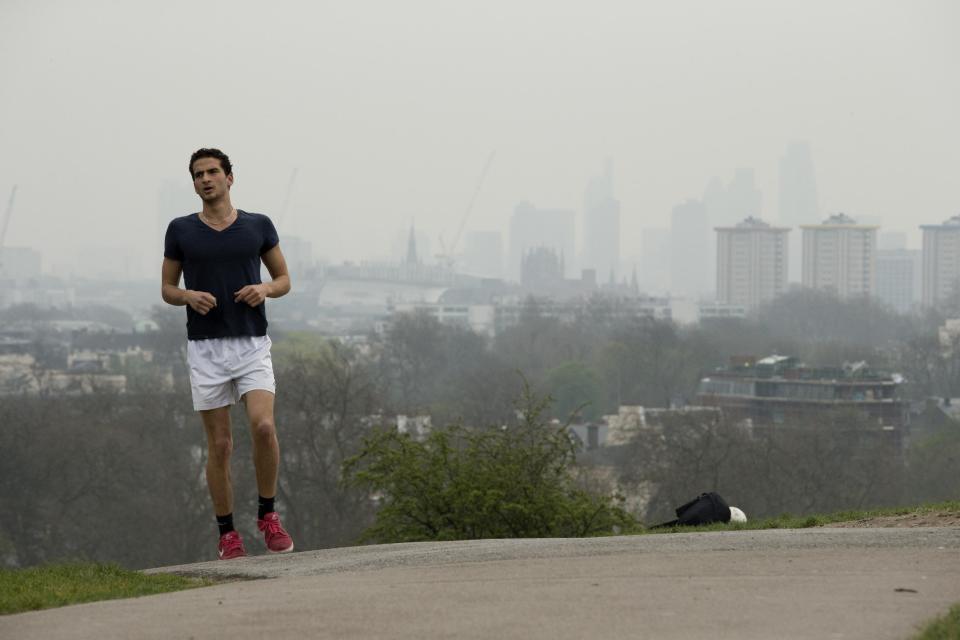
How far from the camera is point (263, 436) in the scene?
8.64 metres

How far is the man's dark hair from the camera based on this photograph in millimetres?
8727

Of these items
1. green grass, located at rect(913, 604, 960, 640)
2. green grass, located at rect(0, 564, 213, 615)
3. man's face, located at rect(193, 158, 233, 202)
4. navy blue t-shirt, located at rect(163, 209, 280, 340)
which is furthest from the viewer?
man's face, located at rect(193, 158, 233, 202)

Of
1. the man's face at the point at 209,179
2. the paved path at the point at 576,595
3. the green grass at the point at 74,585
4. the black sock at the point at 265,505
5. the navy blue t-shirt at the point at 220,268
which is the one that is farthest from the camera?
the black sock at the point at 265,505

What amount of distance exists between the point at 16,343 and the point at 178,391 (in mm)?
93411

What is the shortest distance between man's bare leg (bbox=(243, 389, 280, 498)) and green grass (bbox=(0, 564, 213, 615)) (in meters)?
0.90

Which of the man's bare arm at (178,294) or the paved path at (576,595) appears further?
the man's bare arm at (178,294)

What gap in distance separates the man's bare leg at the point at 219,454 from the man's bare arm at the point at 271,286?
63 cm

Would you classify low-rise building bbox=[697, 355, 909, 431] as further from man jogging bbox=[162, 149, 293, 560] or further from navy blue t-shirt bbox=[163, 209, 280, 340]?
navy blue t-shirt bbox=[163, 209, 280, 340]

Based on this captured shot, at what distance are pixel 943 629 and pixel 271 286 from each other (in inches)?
168

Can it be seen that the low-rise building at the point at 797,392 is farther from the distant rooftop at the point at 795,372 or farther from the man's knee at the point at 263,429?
the man's knee at the point at 263,429

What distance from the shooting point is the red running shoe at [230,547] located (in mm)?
8984

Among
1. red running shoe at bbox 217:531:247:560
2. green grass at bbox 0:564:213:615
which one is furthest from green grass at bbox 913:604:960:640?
red running shoe at bbox 217:531:247:560

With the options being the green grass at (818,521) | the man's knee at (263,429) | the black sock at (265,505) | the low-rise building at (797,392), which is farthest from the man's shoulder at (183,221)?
the low-rise building at (797,392)

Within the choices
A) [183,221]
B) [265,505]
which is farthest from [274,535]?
[183,221]
